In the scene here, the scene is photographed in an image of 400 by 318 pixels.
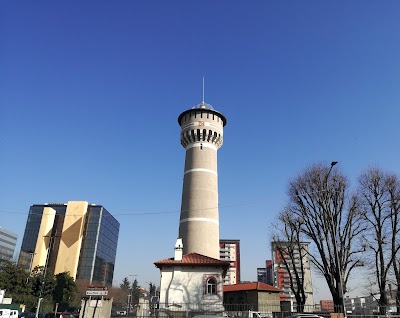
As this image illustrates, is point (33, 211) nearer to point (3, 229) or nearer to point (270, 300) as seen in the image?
point (3, 229)

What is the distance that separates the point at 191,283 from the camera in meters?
28.0

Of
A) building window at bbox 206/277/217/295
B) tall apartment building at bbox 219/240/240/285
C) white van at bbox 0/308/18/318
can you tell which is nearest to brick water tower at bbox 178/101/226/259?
building window at bbox 206/277/217/295

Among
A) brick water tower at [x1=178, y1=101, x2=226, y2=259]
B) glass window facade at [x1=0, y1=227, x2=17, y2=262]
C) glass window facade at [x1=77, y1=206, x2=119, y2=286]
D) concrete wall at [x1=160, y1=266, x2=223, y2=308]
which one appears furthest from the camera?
glass window facade at [x1=0, y1=227, x2=17, y2=262]

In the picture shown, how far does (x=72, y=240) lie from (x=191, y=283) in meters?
62.5

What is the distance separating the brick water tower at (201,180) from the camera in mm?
35656

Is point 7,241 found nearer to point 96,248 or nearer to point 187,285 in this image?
point 96,248

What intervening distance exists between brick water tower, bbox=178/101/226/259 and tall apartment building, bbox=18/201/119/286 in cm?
4837

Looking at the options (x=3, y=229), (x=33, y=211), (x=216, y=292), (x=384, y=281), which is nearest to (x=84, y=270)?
(x=33, y=211)

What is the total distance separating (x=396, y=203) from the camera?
2712 cm

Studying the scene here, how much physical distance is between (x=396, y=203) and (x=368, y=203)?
2.04m

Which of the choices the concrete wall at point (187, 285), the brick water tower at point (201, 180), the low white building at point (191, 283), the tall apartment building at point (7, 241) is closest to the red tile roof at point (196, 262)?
the low white building at point (191, 283)

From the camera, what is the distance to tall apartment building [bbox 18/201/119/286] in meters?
79.2

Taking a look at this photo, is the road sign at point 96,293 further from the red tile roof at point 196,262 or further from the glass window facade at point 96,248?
the glass window facade at point 96,248

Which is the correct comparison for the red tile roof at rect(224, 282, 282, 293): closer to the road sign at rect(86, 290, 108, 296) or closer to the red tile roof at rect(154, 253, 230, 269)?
the red tile roof at rect(154, 253, 230, 269)
